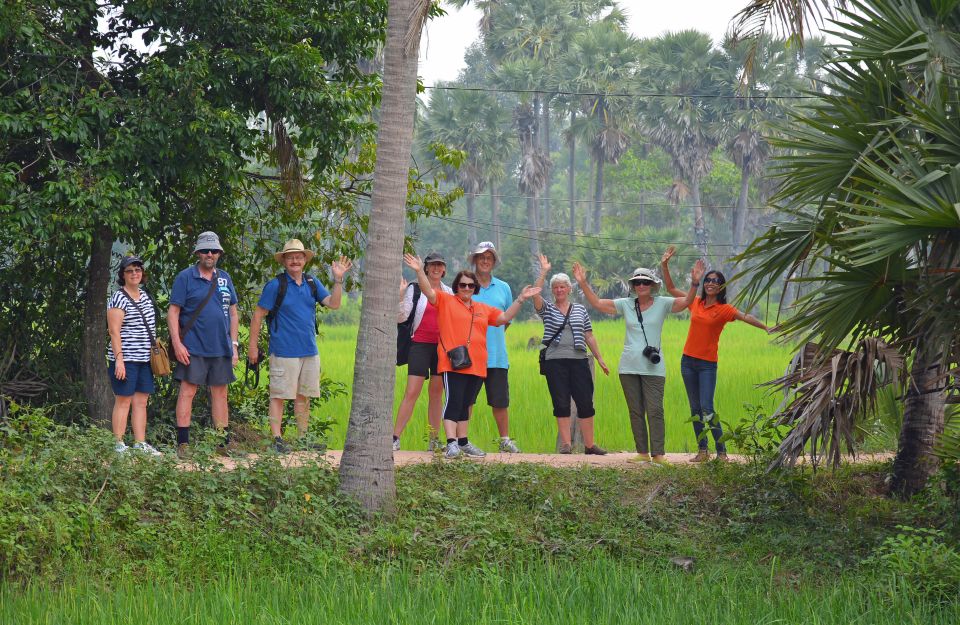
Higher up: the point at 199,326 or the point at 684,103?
the point at 684,103

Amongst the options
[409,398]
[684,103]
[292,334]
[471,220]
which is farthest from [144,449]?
[684,103]

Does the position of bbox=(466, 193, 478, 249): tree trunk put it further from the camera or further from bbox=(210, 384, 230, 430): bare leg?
bbox=(210, 384, 230, 430): bare leg

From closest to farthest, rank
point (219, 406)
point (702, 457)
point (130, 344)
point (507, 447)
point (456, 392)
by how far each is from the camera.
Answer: point (130, 344) → point (219, 406) → point (456, 392) → point (702, 457) → point (507, 447)

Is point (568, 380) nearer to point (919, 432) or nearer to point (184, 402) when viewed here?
point (919, 432)

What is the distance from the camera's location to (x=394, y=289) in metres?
8.26

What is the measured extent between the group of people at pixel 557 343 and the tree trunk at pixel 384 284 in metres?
1.44

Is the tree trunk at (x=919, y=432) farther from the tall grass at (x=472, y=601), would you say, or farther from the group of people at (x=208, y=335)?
the group of people at (x=208, y=335)

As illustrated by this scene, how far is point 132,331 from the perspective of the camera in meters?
9.35

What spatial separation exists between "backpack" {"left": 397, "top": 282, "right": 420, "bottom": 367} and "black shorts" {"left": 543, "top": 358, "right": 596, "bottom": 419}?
1.28 metres

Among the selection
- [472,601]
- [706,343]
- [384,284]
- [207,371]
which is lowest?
[472,601]

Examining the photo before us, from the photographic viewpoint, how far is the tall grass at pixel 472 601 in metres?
6.18

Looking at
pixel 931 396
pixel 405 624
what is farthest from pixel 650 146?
pixel 405 624

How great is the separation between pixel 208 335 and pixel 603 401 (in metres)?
8.58

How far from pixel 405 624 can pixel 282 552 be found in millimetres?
1796
